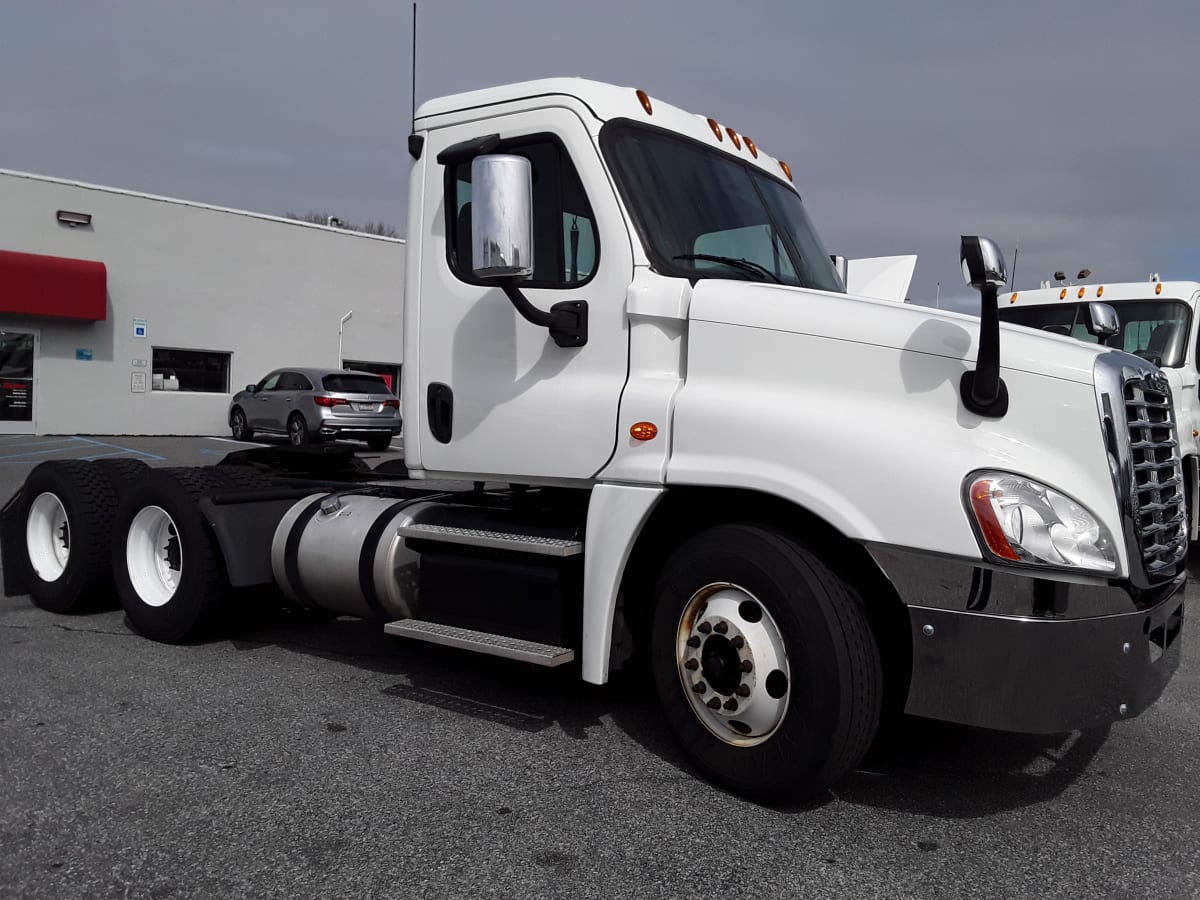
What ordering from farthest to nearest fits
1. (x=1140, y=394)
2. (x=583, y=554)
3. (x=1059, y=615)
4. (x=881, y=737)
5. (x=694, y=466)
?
1. (x=881, y=737)
2. (x=583, y=554)
3. (x=694, y=466)
4. (x=1140, y=394)
5. (x=1059, y=615)

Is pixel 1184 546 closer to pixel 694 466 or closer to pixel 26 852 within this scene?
pixel 694 466

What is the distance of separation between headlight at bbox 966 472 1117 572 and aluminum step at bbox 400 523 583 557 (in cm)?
158

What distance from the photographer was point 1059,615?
3002 millimetres

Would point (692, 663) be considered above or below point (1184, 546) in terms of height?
below

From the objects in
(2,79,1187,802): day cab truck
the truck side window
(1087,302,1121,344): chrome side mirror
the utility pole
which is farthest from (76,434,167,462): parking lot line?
(1087,302,1121,344): chrome side mirror

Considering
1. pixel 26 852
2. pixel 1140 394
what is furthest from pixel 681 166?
pixel 26 852

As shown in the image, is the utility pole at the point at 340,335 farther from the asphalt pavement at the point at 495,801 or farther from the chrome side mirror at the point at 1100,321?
the chrome side mirror at the point at 1100,321

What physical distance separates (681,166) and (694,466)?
142 centimetres

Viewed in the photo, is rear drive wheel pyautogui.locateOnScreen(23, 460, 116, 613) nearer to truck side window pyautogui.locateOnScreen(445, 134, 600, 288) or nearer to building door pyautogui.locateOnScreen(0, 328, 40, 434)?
truck side window pyautogui.locateOnScreen(445, 134, 600, 288)

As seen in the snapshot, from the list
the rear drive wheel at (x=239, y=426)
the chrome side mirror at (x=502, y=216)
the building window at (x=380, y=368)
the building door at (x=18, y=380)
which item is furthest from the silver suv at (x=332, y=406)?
the chrome side mirror at (x=502, y=216)

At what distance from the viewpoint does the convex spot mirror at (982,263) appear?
3.08 metres

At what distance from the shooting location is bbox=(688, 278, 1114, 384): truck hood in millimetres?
3213

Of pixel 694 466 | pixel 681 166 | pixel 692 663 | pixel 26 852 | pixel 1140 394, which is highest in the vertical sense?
pixel 681 166

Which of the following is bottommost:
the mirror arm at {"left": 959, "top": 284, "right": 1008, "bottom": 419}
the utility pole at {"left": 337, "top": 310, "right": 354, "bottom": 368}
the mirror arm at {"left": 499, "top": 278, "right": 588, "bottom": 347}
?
the mirror arm at {"left": 959, "top": 284, "right": 1008, "bottom": 419}
